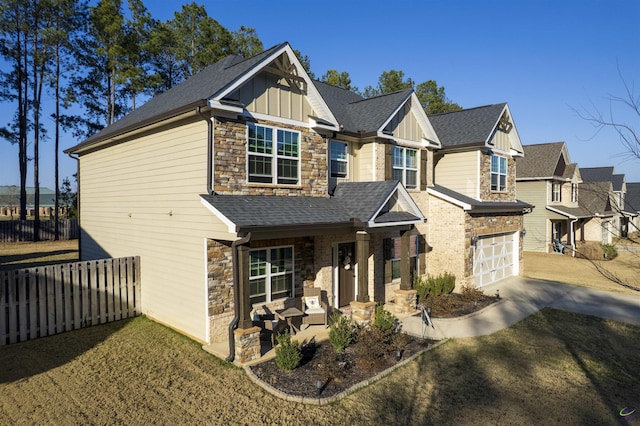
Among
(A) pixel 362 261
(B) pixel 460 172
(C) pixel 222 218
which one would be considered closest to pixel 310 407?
(C) pixel 222 218

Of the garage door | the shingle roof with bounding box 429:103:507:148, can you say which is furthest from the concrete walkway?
the shingle roof with bounding box 429:103:507:148

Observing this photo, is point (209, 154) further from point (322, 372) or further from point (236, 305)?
point (322, 372)

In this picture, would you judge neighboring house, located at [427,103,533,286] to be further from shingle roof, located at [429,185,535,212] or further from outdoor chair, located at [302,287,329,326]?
outdoor chair, located at [302,287,329,326]

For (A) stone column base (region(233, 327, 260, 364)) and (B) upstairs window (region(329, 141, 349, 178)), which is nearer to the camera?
(A) stone column base (region(233, 327, 260, 364))

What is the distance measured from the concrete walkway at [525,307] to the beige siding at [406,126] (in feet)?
24.4

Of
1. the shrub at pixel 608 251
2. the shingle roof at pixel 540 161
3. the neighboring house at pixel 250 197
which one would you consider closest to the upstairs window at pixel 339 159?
the neighboring house at pixel 250 197

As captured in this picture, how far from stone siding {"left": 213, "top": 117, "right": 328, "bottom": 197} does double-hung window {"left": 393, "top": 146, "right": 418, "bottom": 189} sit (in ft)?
15.3

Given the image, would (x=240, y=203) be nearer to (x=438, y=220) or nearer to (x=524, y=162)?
(x=438, y=220)

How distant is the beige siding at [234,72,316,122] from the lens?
10.8 meters

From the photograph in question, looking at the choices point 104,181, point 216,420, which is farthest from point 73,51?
point 216,420

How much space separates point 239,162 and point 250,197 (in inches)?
40.1

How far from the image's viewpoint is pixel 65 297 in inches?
428

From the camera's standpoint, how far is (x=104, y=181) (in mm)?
15102

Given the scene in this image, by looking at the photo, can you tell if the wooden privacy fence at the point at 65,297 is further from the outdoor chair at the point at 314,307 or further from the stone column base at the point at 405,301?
the stone column base at the point at 405,301
